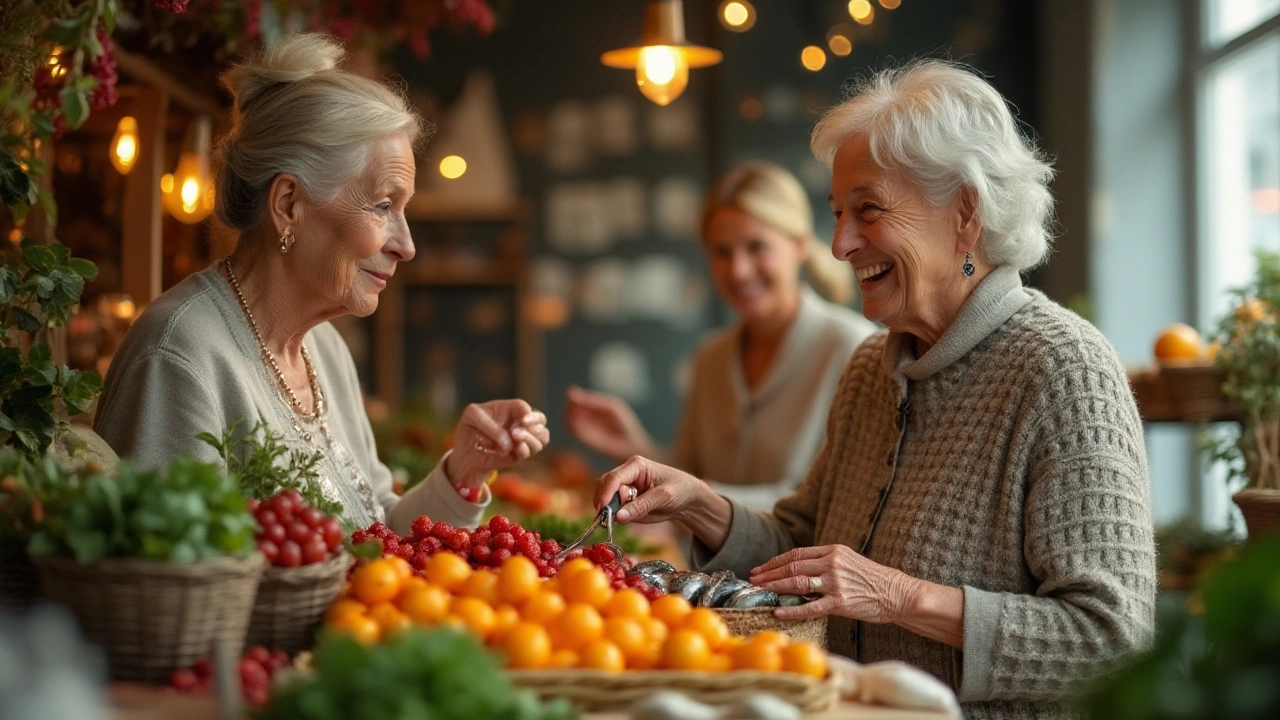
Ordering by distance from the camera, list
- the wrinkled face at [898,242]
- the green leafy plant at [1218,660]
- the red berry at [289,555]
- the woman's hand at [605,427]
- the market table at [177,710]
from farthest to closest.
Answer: the woman's hand at [605,427] < the wrinkled face at [898,242] < the red berry at [289,555] < the market table at [177,710] < the green leafy plant at [1218,660]

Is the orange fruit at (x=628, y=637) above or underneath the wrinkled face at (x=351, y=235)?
underneath

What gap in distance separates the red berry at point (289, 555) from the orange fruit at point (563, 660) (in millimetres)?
318

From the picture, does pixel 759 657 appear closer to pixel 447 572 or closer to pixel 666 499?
pixel 447 572

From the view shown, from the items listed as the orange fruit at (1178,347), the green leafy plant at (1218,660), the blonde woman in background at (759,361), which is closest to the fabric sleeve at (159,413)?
the green leafy plant at (1218,660)

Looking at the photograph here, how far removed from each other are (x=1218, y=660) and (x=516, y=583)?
0.78m

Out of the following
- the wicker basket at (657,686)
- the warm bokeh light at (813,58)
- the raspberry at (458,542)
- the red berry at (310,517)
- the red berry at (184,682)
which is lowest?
the wicker basket at (657,686)

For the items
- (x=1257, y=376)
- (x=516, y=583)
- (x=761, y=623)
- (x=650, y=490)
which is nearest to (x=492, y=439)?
(x=650, y=490)

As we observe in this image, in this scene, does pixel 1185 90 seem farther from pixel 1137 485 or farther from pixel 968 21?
pixel 1137 485

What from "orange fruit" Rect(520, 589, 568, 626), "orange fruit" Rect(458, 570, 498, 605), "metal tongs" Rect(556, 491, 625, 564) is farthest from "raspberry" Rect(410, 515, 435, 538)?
"orange fruit" Rect(520, 589, 568, 626)

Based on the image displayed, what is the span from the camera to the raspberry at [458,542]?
188 centimetres

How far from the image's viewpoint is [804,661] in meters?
1.37

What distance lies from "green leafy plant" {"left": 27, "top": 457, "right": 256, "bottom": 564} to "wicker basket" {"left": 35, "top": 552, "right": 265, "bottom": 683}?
0.02 meters

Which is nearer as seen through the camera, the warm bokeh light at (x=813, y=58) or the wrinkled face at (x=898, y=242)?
the wrinkled face at (x=898, y=242)

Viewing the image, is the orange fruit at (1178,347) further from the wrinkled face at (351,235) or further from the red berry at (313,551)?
the red berry at (313,551)
